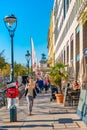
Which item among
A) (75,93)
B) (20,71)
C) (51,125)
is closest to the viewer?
(51,125)

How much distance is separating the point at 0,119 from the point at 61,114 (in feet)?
9.54

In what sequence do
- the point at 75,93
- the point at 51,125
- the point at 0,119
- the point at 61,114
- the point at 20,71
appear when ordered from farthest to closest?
1. the point at 20,71
2. the point at 75,93
3. the point at 61,114
4. the point at 0,119
5. the point at 51,125

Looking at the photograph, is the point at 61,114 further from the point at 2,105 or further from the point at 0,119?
the point at 2,105

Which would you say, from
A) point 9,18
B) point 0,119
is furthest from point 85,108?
point 9,18

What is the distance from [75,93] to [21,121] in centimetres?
727

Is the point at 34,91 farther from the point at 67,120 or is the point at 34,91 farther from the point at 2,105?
the point at 2,105

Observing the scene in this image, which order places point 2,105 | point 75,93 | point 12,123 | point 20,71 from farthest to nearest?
point 20,71, point 2,105, point 75,93, point 12,123

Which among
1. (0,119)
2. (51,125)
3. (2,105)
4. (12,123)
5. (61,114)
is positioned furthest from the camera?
(2,105)

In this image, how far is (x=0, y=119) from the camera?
1617 centimetres

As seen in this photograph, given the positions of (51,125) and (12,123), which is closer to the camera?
(51,125)

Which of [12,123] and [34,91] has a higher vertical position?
[34,91]

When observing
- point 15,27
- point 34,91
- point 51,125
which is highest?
point 15,27

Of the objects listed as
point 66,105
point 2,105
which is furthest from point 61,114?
point 2,105

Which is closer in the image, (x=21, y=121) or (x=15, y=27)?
(x=21, y=121)
